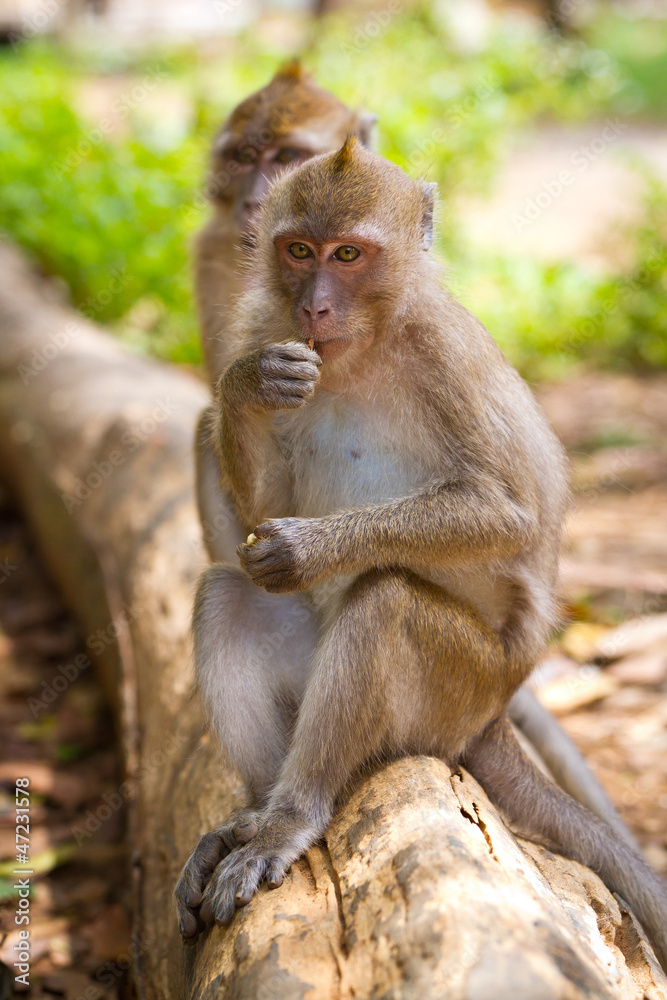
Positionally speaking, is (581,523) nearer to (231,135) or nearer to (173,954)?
(231,135)

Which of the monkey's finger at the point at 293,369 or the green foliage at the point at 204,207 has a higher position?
the green foliage at the point at 204,207

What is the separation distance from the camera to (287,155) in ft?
18.0

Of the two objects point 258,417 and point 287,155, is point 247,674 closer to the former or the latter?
point 258,417

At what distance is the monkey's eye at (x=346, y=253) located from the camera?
3.46 metres

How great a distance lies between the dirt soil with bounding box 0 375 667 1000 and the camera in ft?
14.8

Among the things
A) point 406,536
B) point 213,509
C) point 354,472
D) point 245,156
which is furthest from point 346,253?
point 245,156

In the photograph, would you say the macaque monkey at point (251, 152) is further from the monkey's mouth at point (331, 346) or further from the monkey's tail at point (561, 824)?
the monkey's tail at point (561, 824)

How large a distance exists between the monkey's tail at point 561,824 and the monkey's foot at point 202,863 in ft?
2.81

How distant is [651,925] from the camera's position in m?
3.34

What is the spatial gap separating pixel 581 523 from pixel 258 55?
1416 cm

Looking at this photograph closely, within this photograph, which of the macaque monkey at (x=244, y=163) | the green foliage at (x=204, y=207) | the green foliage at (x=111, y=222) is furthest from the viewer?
the green foliage at (x=204, y=207)

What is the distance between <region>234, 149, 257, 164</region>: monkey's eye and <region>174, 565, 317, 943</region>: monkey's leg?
8.92 feet

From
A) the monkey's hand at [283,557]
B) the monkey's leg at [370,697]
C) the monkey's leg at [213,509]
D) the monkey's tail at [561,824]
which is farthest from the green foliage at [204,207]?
the monkey's tail at [561,824]

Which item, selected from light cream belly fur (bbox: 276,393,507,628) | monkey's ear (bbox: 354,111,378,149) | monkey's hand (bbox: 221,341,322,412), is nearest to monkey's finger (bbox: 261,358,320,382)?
monkey's hand (bbox: 221,341,322,412)
